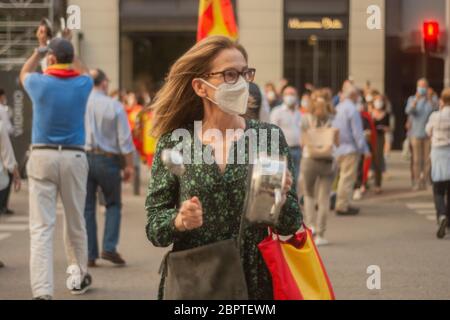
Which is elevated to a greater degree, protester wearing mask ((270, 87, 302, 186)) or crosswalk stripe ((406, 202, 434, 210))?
protester wearing mask ((270, 87, 302, 186))

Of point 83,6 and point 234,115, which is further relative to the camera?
point 83,6

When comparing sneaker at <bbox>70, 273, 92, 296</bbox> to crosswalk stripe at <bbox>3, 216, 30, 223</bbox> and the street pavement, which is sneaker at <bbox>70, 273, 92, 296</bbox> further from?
crosswalk stripe at <bbox>3, 216, 30, 223</bbox>

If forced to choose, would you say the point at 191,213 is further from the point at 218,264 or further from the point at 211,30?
the point at 211,30

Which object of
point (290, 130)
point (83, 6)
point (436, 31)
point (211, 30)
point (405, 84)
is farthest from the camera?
point (405, 84)

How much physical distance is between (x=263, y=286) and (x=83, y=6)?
79.0 ft

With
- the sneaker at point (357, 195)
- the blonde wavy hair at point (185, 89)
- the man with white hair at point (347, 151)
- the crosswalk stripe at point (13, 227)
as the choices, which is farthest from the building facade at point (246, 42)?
the blonde wavy hair at point (185, 89)

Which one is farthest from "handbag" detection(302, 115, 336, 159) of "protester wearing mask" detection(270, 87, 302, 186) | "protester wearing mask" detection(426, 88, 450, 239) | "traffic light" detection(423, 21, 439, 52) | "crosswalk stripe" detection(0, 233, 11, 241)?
"traffic light" detection(423, 21, 439, 52)

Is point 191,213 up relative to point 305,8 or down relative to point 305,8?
down

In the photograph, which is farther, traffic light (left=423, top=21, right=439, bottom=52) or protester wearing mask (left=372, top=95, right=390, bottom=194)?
protester wearing mask (left=372, top=95, right=390, bottom=194)

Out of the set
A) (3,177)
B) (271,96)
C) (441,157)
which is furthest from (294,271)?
(271,96)

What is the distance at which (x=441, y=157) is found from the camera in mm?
12672

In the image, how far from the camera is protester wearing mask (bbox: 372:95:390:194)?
18297 millimetres

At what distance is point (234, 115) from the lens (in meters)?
4.05
